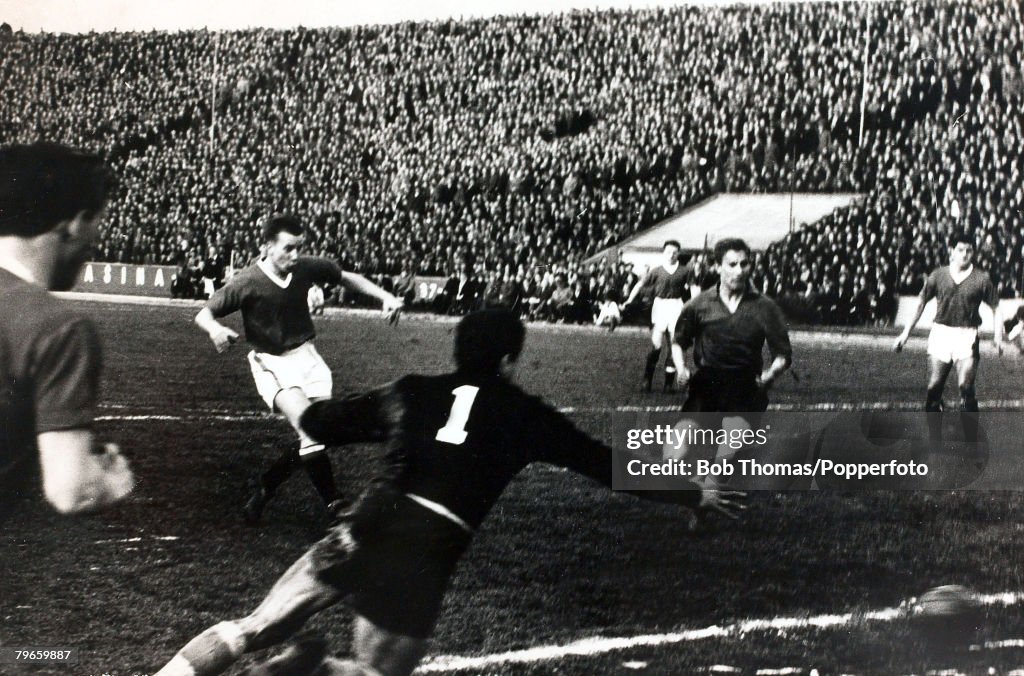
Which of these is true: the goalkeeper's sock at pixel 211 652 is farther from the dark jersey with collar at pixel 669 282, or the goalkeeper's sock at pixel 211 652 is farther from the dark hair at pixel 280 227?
the dark jersey with collar at pixel 669 282

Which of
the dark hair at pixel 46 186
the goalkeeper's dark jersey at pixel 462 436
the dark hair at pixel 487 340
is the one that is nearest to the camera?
the goalkeeper's dark jersey at pixel 462 436

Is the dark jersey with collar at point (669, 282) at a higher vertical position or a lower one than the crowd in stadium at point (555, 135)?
lower

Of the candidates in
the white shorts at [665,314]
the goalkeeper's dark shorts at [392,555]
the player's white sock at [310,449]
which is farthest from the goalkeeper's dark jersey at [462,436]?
the white shorts at [665,314]

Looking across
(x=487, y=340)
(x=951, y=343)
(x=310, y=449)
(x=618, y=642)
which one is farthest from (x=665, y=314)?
(x=310, y=449)

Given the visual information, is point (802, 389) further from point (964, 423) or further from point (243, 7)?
point (243, 7)

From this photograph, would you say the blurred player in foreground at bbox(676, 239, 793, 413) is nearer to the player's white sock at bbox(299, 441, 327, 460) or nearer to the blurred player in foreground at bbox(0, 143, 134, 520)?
the player's white sock at bbox(299, 441, 327, 460)

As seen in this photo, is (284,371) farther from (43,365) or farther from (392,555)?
(43,365)

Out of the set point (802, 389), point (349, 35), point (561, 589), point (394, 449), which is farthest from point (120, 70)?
point (802, 389)

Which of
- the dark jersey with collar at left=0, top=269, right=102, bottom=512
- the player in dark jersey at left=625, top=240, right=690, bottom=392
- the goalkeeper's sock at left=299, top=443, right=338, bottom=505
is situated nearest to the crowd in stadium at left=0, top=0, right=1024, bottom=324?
the player in dark jersey at left=625, top=240, right=690, bottom=392
